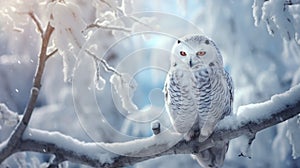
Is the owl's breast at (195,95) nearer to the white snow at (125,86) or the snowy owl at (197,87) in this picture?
the snowy owl at (197,87)

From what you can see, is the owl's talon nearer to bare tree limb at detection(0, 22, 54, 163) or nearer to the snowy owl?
the snowy owl

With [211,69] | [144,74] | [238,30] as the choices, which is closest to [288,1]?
[211,69]

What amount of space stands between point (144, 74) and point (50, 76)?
1013mm

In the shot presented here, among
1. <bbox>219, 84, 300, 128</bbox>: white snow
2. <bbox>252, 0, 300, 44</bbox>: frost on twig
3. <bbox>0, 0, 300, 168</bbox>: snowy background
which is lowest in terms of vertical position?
<bbox>0, 0, 300, 168</bbox>: snowy background

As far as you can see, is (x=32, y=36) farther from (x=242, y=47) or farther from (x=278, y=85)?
(x=278, y=85)

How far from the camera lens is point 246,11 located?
279 cm

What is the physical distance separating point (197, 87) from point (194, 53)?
0.11 m

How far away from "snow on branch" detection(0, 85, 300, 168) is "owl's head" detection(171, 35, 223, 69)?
254 mm

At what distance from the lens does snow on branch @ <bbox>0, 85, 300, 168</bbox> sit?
141 centimetres

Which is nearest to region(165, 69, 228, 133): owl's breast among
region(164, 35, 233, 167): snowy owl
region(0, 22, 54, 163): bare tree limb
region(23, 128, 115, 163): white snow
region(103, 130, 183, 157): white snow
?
region(164, 35, 233, 167): snowy owl

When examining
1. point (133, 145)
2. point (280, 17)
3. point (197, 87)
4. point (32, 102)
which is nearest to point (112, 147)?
point (133, 145)

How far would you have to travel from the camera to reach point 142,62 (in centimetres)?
268

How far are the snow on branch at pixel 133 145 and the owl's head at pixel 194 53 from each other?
254mm

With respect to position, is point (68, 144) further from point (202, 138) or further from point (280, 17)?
point (280, 17)
